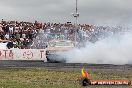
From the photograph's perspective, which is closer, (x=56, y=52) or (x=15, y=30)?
(x=56, y=52)

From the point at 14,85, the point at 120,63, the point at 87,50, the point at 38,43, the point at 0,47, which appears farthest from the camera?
the point at 38,43

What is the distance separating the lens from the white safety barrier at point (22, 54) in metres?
33.7

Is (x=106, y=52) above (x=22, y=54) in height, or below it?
above

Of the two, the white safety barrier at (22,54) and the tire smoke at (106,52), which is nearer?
the tire smoke at (106,52)

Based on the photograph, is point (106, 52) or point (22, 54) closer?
point (106, 52)

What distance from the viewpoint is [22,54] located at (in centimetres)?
3391

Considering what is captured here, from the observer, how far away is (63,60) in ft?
99.9

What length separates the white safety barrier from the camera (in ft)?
111

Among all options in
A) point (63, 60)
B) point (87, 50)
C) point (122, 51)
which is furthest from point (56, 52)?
point (122, 51)

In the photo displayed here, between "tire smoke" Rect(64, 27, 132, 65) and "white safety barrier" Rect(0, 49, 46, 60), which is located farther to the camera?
"white safety barrier" Rect(0, 49, 46, 60)

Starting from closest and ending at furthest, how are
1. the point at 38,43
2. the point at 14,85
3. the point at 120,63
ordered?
the point at 14,85 < the point at 120,63 < the point at 38,43

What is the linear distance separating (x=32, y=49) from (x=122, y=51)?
7.36 m

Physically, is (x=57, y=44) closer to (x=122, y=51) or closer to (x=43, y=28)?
(x=122, y=51)

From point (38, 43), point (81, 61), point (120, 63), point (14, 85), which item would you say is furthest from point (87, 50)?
point (14, 85)
